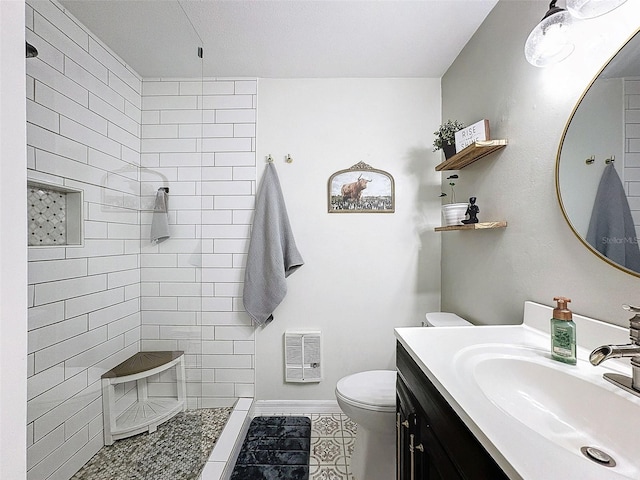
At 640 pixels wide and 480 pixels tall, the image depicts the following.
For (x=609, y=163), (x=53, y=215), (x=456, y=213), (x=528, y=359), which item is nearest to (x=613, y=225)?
(x=609, y=163)

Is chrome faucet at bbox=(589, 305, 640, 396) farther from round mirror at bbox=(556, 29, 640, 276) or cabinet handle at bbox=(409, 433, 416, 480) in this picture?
cabinet handle at bbox=(409, 433, 416, 480)

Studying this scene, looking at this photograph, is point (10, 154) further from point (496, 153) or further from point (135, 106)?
point (496, 153)

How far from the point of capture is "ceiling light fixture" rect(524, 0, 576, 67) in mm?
909

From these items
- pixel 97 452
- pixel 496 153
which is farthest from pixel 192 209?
pixel 496 153

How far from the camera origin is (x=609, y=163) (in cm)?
85

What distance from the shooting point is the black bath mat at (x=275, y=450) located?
5.01 feet

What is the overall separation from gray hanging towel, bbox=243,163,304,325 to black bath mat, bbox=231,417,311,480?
0.67 m

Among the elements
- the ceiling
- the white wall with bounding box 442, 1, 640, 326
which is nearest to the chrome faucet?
the white wall with bounding box 442, 1, 640, 326

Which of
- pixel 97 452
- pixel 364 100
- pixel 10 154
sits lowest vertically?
pixel 97 452

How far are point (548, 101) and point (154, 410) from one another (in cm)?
213

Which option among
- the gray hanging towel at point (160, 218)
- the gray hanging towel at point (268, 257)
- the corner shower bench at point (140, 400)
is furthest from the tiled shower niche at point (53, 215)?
the gray hanging towel at point (268, 257)

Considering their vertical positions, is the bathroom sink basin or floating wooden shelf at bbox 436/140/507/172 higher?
floating wooden shelf at bbox 436/140/507/172

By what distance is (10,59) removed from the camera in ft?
1.01

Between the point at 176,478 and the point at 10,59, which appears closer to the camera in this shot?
the point at 10,59
